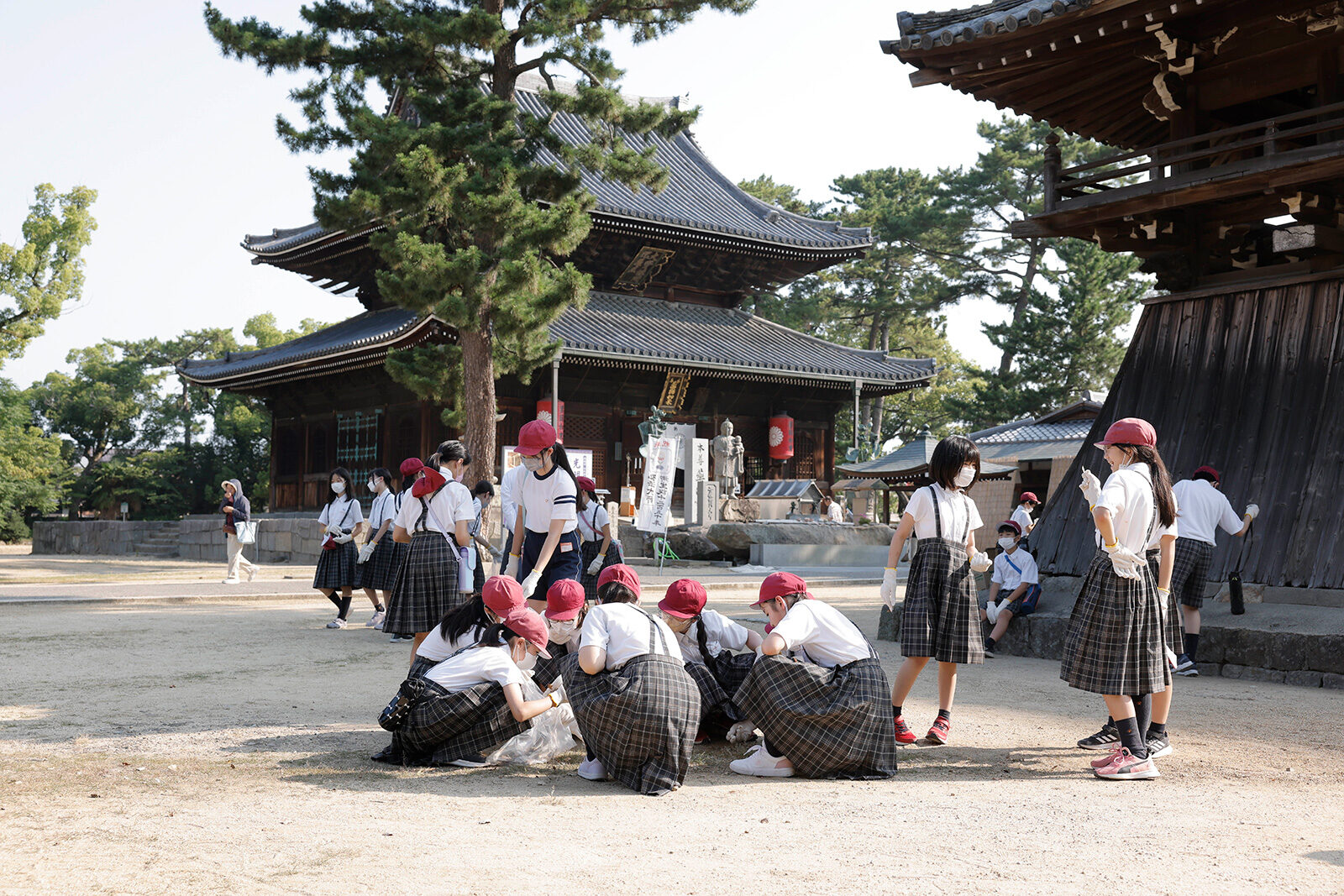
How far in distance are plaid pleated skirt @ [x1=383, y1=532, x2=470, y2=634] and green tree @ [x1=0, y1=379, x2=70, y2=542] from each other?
24947 mm

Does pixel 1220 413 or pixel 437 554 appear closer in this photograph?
pixel 437 554

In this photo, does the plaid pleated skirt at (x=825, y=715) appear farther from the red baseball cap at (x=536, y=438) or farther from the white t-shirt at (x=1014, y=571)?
the white t-shirt at (x=1014, y=571)

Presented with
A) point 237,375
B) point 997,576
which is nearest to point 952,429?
point 237,375

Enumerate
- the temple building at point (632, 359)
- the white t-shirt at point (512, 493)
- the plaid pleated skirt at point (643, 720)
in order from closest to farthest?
the plaid pleated skirt at point (643, 720) → the white t-shirt at point (512, 493) → the temple building at point (632, 359)

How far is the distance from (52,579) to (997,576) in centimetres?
1522

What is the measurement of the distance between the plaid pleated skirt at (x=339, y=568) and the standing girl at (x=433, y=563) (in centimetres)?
438

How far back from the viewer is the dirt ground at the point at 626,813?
3.36 m

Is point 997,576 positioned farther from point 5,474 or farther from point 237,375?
point 5,474

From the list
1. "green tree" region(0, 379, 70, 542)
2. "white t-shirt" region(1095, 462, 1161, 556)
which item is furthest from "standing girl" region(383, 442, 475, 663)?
"green tree" region(0, 379, 70, 542)

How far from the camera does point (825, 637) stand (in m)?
4.81

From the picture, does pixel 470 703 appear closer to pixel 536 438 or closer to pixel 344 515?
pixel 536 438

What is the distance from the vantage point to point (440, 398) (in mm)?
19328

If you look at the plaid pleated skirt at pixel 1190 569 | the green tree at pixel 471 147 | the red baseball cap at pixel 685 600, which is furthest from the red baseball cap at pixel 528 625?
the green tree at pixel 471 147

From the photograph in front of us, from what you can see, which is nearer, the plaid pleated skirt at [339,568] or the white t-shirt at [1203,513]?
the white t-shirt at [1203,513]
